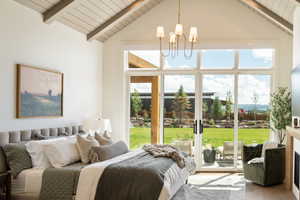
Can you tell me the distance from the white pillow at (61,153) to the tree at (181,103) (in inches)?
136

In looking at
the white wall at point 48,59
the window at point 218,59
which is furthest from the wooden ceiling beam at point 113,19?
the window at point 218,59

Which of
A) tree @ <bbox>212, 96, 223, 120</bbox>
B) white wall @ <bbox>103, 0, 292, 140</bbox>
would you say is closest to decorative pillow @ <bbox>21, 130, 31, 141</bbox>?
white wall @ <bbox>103, 0, 292, 140</bbox>

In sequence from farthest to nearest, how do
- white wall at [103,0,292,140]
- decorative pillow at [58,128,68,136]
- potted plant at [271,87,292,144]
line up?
white wall at [103,0,292,140] < potted plant at [271,87,292,144] < decorative pillow at [58,128,68,136]

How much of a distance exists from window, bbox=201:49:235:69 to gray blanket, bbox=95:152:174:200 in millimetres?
4036

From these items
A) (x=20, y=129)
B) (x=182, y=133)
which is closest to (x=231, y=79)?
(x=182, y=133)

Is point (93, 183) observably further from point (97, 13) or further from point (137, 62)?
point (137, 62)

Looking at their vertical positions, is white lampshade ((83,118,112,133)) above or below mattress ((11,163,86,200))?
above

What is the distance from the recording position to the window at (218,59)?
8133mm

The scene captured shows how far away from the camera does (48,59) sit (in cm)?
614

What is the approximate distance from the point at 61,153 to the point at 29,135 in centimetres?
70

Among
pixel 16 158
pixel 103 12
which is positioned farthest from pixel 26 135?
pixel 103 12

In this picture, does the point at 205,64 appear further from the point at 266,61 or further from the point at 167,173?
the point at 167,173

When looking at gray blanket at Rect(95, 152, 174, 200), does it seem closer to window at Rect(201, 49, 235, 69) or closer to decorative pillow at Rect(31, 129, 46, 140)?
decorative pillow at Rect(31, 129, 46, 140)

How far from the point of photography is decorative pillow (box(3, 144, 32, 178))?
4688 millimetres
